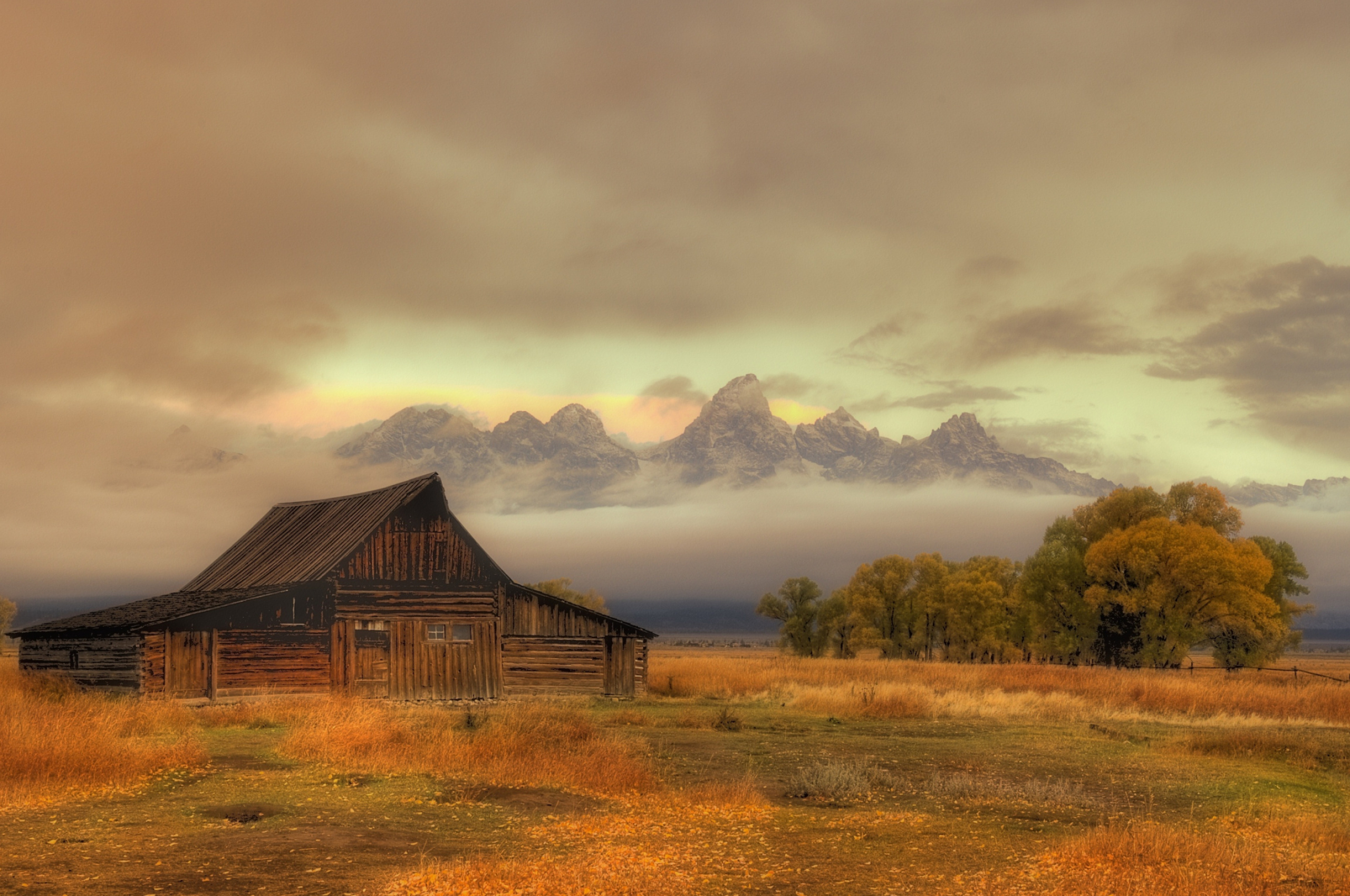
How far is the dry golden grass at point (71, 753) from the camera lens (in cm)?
1605

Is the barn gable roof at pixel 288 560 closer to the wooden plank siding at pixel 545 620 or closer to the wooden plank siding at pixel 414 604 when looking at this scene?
the wooden plank siding at pixel 545 620

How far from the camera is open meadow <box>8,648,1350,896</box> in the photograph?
1195 cm

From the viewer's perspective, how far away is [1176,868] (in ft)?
40.3

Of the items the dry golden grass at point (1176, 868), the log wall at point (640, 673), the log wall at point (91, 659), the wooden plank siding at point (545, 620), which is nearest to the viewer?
the dry golden grass at point (1176, 868)

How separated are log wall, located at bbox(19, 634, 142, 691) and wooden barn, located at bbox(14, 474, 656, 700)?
67mm

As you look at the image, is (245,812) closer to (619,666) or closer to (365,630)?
(365,630)

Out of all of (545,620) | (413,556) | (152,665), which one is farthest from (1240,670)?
(152,665)

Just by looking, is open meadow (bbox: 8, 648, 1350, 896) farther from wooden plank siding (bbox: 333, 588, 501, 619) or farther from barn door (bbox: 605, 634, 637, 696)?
barn door (bbox: 605, 634, 637, 696)

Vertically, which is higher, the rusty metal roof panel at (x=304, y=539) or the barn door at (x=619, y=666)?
the rusty metal roof panel at (x=304, y=539)

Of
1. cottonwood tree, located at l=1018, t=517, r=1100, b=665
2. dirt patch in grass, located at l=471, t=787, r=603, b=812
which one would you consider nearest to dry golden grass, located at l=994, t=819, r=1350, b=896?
dirt patch in grass, located at l=471, t=787, r=603, b=812

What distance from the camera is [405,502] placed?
4025 cm

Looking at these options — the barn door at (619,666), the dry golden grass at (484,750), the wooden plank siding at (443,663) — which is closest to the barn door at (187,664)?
the wooden plank siding at (443,663)

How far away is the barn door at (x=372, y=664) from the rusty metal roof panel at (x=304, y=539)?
2803mm

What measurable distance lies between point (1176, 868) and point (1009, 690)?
33919mm
